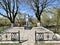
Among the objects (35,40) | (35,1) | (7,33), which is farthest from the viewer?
(35,1)

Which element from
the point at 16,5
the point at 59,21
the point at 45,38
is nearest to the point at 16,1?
the point at 16,5

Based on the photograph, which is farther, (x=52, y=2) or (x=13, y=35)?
(x=52, y=2)

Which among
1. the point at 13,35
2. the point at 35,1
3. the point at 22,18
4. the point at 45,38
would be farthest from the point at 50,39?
the point at 22,18

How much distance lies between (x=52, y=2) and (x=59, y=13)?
2.50 metres

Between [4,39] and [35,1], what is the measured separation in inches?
583

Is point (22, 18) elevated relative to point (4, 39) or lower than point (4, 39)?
elevated

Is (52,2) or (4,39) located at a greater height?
(52,2)

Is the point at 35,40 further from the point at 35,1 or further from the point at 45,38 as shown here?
the point at 35,1

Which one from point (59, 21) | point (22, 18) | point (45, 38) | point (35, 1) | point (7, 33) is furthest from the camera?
point (22, 18)

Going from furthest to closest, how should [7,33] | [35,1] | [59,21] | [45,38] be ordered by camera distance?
[59,21]
[35,1]
[7,33]
[45,38]

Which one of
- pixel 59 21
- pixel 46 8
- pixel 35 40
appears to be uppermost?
pixel 46 8

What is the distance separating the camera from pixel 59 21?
128ft

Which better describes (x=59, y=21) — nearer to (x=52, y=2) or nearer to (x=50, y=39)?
(x=52, y=2)

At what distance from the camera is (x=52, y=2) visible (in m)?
37.0
